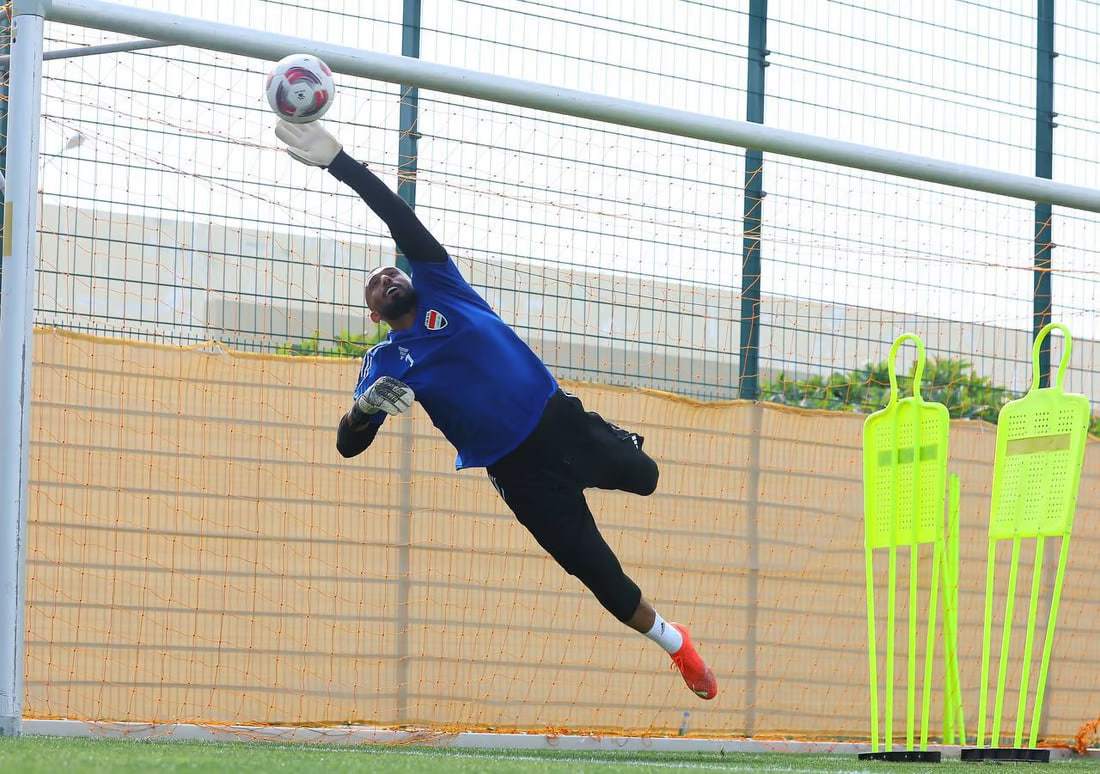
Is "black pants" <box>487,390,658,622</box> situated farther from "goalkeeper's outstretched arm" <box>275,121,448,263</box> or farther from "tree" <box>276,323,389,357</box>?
"tree" <box>276,323,389,357</box>

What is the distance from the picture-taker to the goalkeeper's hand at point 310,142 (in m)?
5.32

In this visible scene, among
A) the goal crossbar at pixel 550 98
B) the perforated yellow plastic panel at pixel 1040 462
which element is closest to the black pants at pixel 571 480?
the goal crossbar at pixel 550 98

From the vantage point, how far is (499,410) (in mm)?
5508

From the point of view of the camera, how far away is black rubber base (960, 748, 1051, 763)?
669 centimetres

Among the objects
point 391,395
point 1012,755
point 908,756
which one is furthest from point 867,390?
point 391,395

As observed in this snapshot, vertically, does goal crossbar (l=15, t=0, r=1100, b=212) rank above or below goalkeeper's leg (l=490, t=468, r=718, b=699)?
above

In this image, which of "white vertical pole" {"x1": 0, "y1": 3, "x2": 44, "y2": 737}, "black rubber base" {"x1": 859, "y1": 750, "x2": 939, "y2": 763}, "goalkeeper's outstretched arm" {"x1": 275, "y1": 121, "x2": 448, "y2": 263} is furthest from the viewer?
"black rubber base" {"x1": 859, "y1": 750, "x2": 939, "y2": 763}

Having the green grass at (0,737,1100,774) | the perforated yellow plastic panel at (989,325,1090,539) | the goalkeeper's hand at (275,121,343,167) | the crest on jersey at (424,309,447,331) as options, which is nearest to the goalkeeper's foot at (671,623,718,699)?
the green grass at (0,737,1100,774)

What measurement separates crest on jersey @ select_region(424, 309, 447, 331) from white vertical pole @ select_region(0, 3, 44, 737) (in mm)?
1447

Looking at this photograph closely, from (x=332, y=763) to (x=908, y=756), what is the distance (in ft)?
11.3

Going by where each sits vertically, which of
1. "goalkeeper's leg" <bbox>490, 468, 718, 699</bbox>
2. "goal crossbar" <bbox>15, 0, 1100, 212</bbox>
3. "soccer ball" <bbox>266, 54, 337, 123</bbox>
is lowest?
"goalkeeper's leg" <bbox>490, 468, 718, 699</bbox>

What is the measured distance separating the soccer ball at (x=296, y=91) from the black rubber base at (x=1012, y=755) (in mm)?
4129

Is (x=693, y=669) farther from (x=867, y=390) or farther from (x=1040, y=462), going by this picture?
(x=867, y=390)

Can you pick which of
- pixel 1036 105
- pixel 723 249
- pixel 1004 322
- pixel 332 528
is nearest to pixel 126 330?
pixel 332 528
